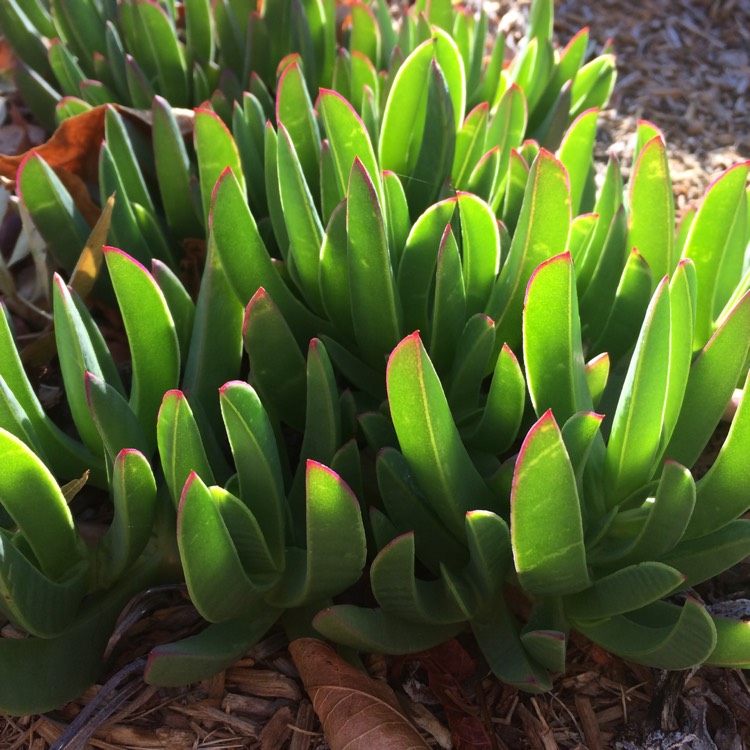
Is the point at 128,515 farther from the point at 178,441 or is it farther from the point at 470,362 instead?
the point at 470,362

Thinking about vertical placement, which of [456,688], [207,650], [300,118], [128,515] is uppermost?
[300,118]

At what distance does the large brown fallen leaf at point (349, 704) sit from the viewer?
0.95m

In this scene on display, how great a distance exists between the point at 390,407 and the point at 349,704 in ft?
1.13

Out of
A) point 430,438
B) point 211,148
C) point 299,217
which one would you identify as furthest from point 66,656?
point 211,148

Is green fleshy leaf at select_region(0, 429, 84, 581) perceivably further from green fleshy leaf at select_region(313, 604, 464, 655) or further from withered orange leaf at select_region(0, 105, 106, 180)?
withered orange leaf at select_region(0, 105, 106, 180)

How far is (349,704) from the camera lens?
38.3 inches

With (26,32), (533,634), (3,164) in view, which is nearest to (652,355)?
(533,634)

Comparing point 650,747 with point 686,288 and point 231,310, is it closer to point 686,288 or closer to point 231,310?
point 686,288

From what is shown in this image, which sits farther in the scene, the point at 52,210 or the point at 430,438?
the point at 52,210

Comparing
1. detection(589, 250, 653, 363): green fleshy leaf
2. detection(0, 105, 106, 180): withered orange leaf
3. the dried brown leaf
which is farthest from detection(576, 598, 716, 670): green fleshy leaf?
detection(0, 105, 106, 180): withered orange leaf

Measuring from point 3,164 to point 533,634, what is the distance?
3.91ft

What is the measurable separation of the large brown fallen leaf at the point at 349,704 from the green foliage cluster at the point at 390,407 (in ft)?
0.15

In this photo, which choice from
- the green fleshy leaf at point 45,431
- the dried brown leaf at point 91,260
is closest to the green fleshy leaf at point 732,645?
the green fleshy leaf at point 45,431

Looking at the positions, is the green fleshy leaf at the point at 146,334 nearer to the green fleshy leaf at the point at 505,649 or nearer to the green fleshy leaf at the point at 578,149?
the green fleshy leaf at the point at 505,649
